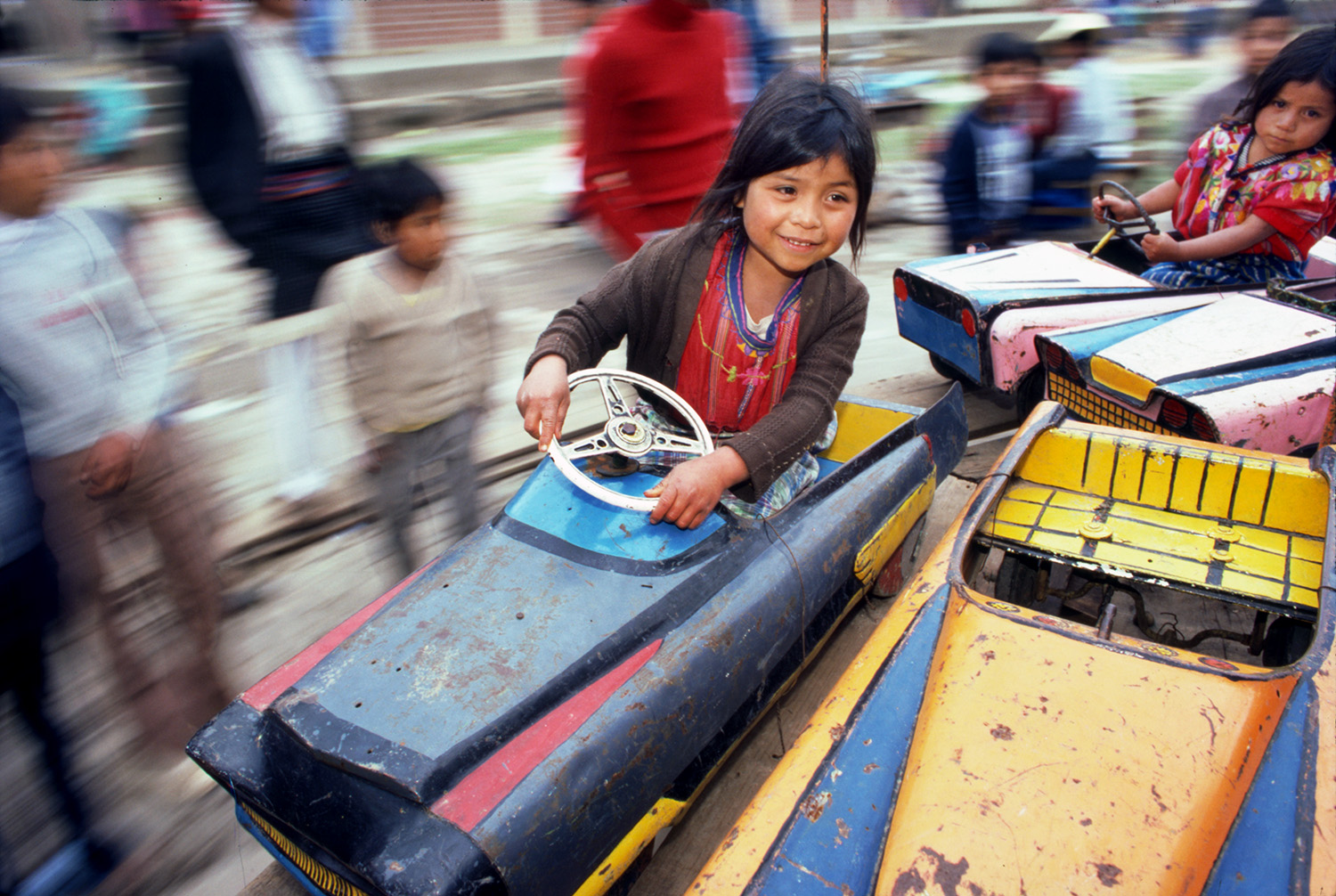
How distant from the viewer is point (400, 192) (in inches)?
82.8

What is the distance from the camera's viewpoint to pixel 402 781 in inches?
53.2

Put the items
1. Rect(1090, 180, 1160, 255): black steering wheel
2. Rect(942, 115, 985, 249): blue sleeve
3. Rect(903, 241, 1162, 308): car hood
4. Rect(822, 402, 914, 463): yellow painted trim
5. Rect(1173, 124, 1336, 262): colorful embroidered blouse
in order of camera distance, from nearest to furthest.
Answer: Rect(822, 402, 914, 463): yellow painted trim < Rect(1173, 124, 1336, 262): colorful embroidered blouse < Rect(903, 241, 1162, 308): car hood < Rect(1090, 180, 1160, 255): black steering wheel < Rect(942, 115, 985, 249): blue sleeve

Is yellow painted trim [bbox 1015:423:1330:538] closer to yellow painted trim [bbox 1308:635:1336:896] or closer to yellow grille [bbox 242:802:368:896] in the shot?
yellow painted trim [bbox 1308:635:1336:896]

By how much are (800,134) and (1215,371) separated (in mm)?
1579

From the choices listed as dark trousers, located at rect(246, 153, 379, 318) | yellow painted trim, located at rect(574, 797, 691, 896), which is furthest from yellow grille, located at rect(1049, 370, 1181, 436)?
dark trousers, located at rect(246, 153, 379, 318)

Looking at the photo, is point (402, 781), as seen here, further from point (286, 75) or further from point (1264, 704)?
point (286, 75)

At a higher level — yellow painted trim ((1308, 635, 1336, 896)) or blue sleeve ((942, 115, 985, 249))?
blue sleeve ((942, 115, 985, 249))

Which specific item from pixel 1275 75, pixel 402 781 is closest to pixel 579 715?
pixel 402 781

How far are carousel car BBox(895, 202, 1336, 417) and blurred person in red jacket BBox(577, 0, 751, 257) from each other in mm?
1014

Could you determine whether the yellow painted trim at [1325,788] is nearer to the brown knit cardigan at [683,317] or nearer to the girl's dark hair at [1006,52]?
the brown knit cardigan at [683,317]

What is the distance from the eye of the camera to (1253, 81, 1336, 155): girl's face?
2.83 meters

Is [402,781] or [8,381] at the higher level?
[8,381]

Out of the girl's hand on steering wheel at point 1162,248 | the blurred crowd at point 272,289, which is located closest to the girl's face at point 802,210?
the blurred crowd at point 272,289

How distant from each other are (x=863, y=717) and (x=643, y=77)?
2.17 m
